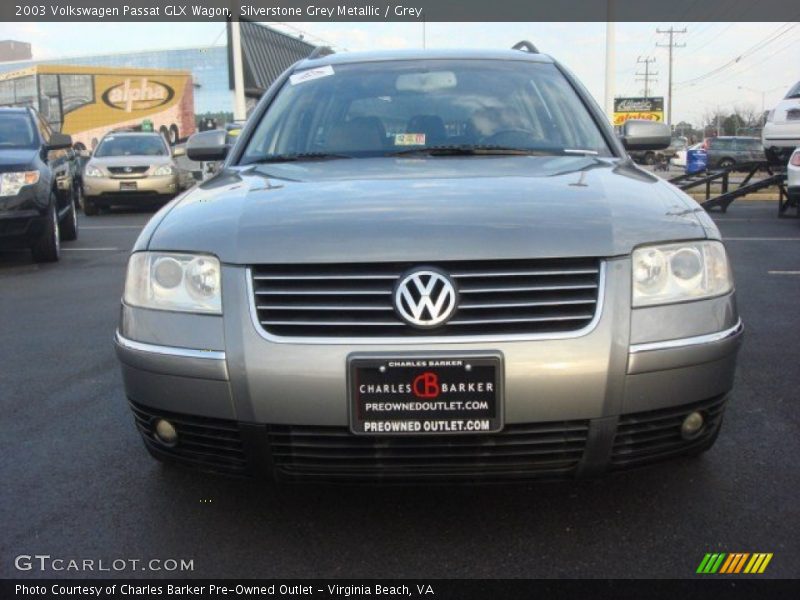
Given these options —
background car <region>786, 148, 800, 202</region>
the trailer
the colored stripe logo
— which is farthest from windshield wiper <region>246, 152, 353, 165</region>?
the trailer

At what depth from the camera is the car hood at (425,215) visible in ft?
7.82

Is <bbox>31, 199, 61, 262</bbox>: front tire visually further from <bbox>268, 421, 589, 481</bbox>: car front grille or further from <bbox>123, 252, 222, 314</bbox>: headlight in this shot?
<bbox>268, 421, 589, 481</bbox>: car front grille

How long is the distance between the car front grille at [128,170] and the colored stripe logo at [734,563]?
48.4 ft

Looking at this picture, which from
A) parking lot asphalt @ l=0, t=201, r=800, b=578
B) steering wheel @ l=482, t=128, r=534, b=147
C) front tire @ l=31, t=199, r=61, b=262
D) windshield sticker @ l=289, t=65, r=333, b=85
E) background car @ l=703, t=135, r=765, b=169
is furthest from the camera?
background car @ l=703, t=135, r=765, b=169

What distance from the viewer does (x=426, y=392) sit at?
2299 millimetres

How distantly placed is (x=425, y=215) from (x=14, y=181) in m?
6.96

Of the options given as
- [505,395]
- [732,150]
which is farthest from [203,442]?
[732,150]

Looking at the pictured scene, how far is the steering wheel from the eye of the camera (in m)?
3.58

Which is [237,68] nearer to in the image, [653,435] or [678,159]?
[653,435]

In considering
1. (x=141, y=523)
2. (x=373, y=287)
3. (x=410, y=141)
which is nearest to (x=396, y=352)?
(x=373, y=287)

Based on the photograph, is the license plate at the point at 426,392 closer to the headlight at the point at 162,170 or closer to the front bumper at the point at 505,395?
the front bumper at the point at 505,395

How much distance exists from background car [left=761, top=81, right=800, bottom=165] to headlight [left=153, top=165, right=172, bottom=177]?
10625 mm
